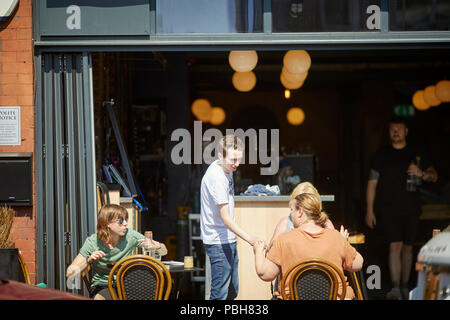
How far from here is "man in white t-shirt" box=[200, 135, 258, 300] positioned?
18.4ft

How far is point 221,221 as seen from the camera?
5773 millimetres

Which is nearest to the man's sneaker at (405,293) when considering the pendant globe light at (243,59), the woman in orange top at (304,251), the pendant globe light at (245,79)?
the woman in orange top at (304,251)

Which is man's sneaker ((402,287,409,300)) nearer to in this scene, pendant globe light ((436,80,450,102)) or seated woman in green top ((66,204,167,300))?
seated woman in green top ((66,204,167,300))

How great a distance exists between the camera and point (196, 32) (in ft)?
20.2

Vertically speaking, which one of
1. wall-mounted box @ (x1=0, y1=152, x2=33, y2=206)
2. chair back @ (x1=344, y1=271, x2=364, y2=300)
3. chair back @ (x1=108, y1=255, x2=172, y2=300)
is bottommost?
chair back @ (x1=344, y1=271, x2=364, y2=300)

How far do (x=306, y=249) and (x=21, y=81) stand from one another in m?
3.27

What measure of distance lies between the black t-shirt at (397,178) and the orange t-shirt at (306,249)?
124 inches

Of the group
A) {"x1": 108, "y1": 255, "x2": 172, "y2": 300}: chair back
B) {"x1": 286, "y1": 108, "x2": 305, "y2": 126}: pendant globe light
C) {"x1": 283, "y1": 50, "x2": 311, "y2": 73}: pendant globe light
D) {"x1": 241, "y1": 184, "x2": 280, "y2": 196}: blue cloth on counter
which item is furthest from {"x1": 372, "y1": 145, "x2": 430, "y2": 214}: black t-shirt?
{"x1": 286, "y1": 108, "x2": 305, "y2": 126}: pendant globe light

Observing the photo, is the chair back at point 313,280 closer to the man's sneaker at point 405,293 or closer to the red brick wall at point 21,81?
the red brick wall at point 21,81

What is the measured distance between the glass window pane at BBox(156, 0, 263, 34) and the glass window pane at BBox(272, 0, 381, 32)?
0.22 m

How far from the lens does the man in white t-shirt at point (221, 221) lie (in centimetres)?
561

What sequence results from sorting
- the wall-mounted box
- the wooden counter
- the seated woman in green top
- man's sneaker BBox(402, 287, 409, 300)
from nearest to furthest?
the seated woman in green top → the wall-mounted box → the wooden counter → man's sneaker BBox(402, 287, 409, 300)

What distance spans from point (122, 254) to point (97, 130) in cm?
264

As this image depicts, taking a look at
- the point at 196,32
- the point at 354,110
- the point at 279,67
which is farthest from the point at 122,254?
the point at 354,110
